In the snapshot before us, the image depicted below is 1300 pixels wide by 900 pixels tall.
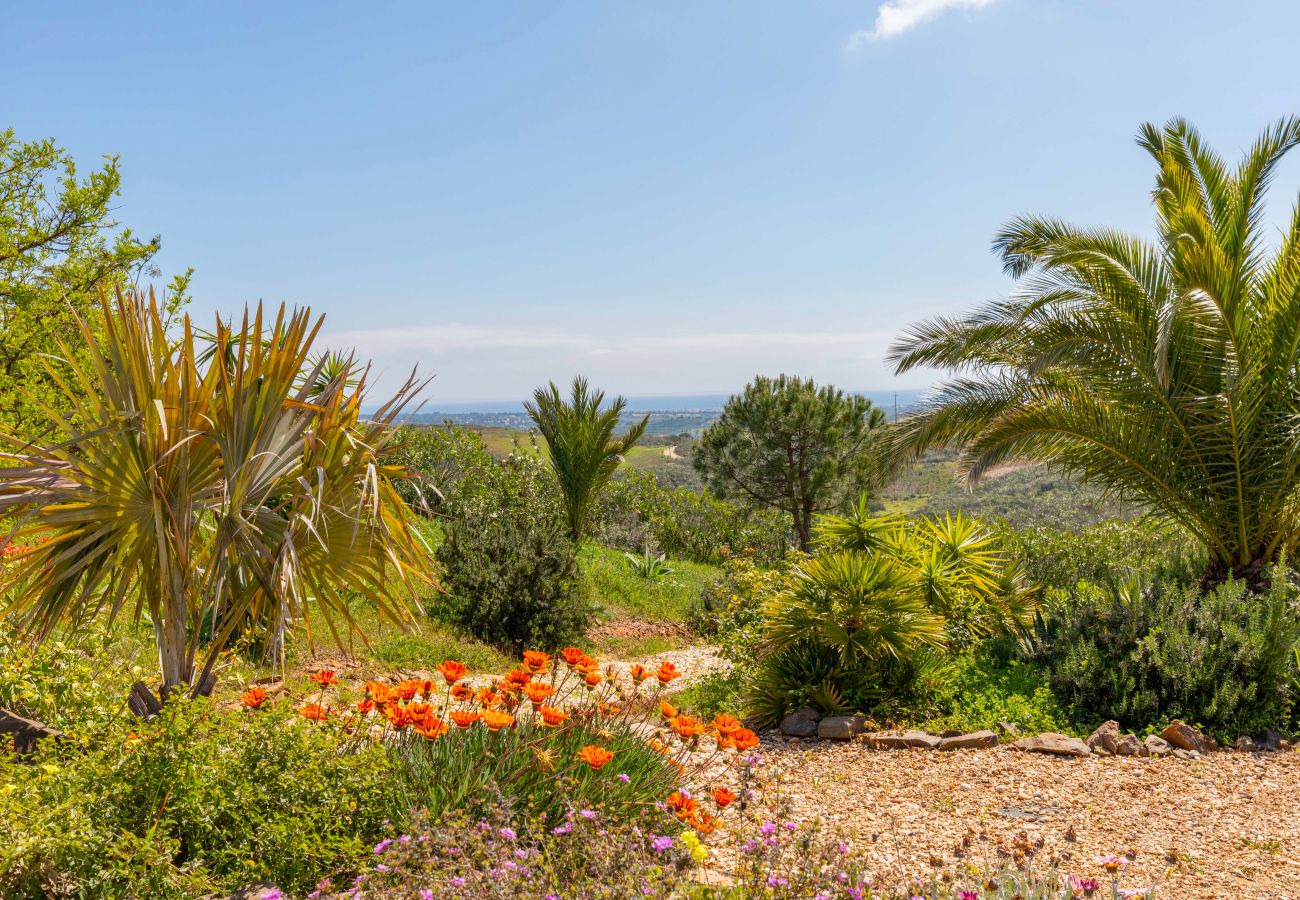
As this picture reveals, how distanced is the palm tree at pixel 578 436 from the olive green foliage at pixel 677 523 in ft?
15.2

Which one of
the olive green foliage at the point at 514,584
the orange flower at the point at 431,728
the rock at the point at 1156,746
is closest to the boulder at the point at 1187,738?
the rock at the point at 1156,746

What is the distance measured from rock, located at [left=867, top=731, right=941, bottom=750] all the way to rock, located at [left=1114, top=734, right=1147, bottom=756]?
1.10 metres

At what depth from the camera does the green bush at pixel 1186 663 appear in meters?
5.64

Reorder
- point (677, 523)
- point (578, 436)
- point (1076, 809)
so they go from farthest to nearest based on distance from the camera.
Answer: point (677, 523)
point (578, 436)
point (1076, 809)

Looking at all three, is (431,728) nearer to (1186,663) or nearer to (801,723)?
(801,723)

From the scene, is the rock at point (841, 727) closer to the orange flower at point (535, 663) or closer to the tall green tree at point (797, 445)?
the orange flower at point (535, 663)

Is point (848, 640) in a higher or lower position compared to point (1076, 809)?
higher

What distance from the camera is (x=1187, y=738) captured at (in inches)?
207

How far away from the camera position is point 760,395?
64.3ft

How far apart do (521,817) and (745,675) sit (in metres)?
3.92

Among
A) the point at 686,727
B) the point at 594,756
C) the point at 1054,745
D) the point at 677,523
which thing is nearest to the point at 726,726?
the point at 686,727

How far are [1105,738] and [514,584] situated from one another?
5.77 metres

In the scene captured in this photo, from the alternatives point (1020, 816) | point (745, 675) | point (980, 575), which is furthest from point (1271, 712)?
point (745, 675)

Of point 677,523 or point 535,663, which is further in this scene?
point 677,523
